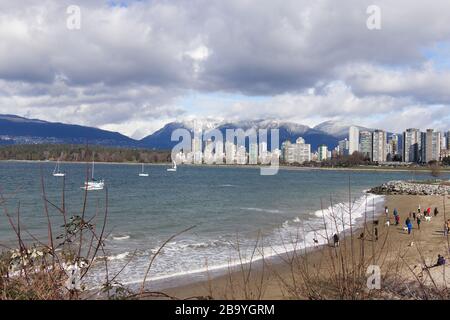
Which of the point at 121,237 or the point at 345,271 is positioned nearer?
the point at 345,271

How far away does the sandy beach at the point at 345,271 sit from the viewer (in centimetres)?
378

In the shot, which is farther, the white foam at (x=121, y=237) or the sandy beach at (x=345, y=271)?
the white foam at (x=121, y=237)

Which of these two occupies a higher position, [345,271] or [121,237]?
[345,271]

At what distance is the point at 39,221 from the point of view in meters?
30.8

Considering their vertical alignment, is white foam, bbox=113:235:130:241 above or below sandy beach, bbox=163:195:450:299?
below

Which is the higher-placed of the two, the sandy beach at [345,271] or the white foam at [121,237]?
the sandy beach at [345,271]

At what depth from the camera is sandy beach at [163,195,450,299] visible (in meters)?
3.78

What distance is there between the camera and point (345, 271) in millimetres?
6199

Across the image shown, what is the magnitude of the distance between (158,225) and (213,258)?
11913mm

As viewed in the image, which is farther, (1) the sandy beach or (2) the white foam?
(2) the white foam
